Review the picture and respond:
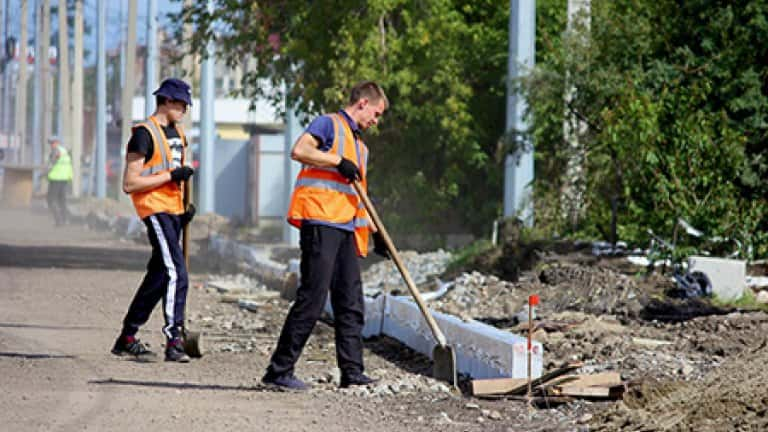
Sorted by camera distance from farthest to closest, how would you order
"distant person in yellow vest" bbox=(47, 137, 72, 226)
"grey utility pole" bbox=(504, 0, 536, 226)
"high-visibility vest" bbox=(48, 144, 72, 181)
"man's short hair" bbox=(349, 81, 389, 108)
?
1. "distant person in yellow vest" bbox=(47, 137, 72, 226)
2. "high-visibility vest" bbox=(48, 144, 72, 181)
3. "grey utility pole" bbox=(504, 0, 536, 226)
4. "man's short hair" bbox=(349, 81, 389, 108)

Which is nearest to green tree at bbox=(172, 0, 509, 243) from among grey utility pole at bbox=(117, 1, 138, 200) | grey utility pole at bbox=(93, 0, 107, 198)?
grey utility pole at bbox=(117, 1, 138, 200)

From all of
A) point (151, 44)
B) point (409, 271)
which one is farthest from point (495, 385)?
point (151, 44)

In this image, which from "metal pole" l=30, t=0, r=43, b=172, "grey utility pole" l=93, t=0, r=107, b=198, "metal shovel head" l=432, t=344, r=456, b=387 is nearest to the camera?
"metal shovel head" l=432, t=344, r=456, b=387

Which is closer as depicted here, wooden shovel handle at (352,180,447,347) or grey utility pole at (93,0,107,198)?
wooden shovel handle at (352,180,447,347)

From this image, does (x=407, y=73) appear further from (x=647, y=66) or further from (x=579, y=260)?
(x=579, y=260)

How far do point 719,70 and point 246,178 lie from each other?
2669cm

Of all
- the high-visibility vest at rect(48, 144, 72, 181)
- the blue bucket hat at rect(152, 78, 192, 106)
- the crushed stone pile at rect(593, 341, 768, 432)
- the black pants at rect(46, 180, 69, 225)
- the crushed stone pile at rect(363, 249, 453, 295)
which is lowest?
the black pants at rect(46, 180, 69, 225)

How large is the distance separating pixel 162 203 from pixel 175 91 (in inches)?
29.7

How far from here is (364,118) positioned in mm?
9273

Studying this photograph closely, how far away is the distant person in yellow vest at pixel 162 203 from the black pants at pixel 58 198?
77.9ft

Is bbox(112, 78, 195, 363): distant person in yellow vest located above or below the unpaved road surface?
above

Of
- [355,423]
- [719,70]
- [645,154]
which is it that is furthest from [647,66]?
[355,423]

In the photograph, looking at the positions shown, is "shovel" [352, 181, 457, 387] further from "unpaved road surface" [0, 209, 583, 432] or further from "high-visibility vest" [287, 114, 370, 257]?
"unpaved road surface" [0, 209, 583, 432]

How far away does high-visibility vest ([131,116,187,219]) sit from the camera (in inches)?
415
